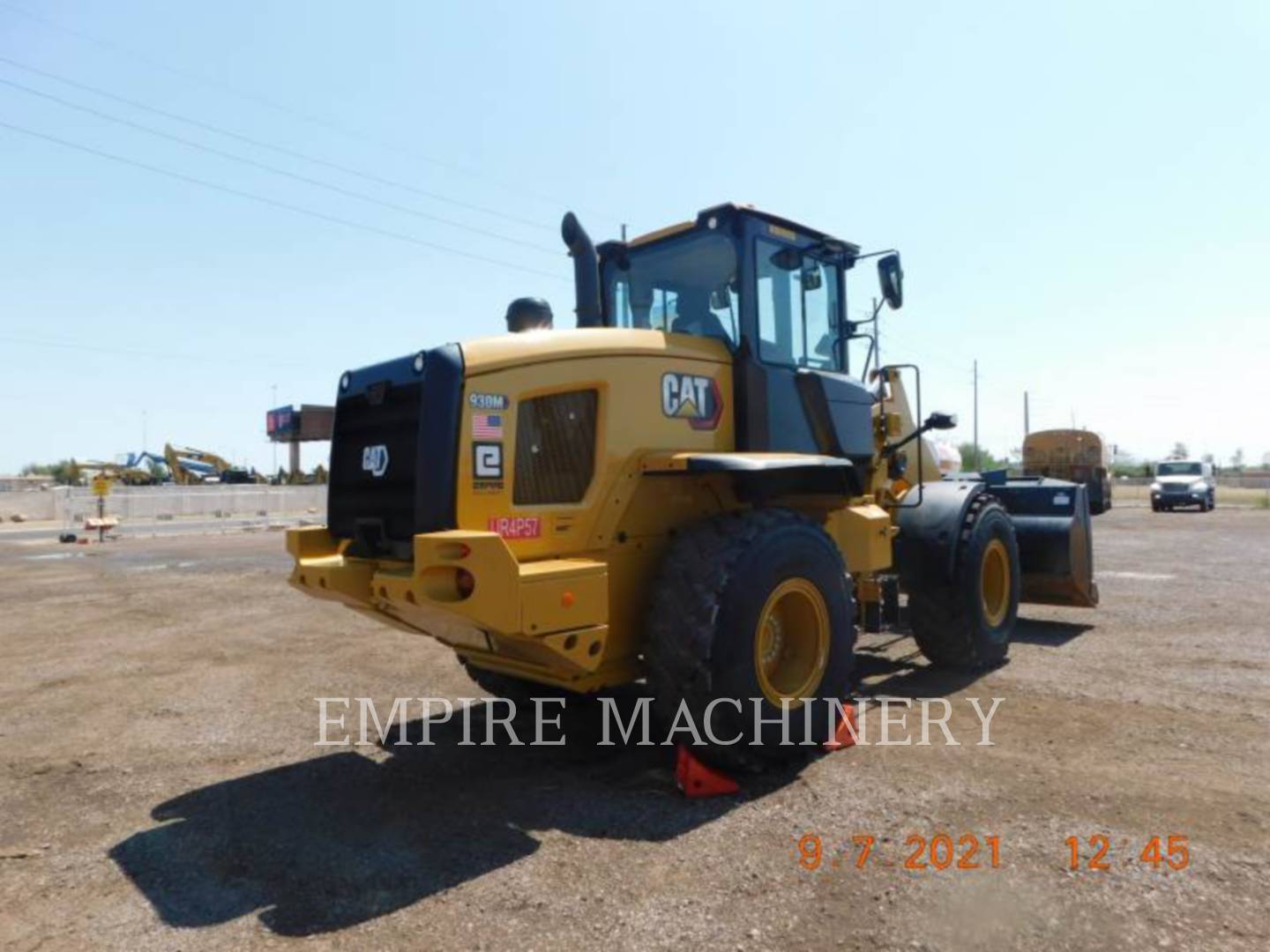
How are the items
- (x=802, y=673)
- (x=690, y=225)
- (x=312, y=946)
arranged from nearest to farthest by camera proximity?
(x=312, y=946) → (x=802, y=673) → (x=690, y=225)

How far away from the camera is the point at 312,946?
117 inches

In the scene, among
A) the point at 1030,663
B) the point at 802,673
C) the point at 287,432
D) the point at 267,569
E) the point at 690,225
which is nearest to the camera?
the point at 802,673

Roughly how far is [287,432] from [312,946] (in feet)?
213

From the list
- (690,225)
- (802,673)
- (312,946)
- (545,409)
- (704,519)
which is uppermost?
(690,225)

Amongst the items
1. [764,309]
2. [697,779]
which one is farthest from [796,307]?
[697,779]

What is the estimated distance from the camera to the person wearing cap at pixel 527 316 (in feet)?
16.2

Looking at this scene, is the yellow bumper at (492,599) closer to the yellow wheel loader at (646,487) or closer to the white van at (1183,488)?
the yellow wheel loader at (646,487)

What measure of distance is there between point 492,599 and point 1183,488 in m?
35.2

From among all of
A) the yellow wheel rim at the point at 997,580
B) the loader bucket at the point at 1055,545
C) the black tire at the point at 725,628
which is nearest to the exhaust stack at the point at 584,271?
the black tire at the point at 725,628

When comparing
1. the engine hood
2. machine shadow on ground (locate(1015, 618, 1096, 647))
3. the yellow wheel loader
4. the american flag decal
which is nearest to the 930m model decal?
the yellow wheel loader

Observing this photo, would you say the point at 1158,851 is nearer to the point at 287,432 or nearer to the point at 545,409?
the point at 545,409

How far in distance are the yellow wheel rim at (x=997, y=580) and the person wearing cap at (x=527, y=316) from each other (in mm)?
4268

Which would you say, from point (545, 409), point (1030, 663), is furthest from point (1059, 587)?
point (545, 409)

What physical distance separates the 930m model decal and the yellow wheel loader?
0.5 inches
